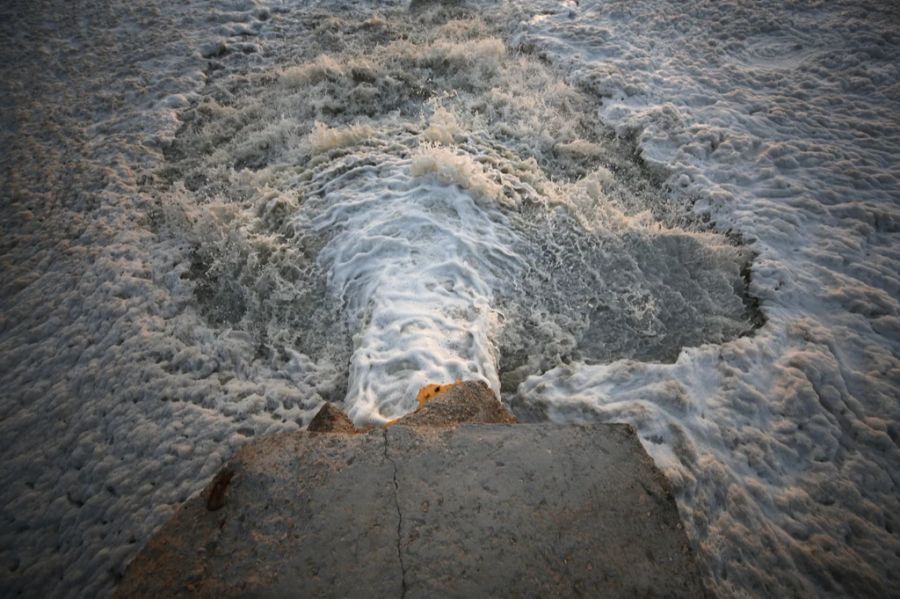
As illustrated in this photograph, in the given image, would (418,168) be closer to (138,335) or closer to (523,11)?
(138,335)

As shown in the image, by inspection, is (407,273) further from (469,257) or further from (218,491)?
(218,491)

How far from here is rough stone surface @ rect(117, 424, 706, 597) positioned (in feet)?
5.28

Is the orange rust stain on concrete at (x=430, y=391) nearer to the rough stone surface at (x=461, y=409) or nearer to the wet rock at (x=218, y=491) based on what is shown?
the rough stone surface at (x=461, y=409)

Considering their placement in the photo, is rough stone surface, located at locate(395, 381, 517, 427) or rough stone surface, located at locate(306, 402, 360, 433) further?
rough stone surface, located at locate(306, 402, 360, 433)

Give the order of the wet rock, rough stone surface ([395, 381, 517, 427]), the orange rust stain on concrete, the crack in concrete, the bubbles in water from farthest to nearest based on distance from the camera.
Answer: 1. the bubbles in water
2. the orange rust stain on concrete
3. rough stone surface ([395, 381, 517, 427])
4. the wet rock
5. the crack in concrete

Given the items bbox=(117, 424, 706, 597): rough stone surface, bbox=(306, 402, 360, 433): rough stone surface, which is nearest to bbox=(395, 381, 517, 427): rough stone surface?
bbox=(117, 424, 706, 597): rough stone surface

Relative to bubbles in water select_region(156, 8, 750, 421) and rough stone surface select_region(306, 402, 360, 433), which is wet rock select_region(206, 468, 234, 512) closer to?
rough stone surface select_region(306, 402, 360, 433)

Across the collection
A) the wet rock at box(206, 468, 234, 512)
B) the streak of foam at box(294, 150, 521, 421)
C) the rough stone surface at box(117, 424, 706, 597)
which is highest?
the rough stone surface at box(117, 424, 706, 597)

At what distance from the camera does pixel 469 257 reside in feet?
12.2

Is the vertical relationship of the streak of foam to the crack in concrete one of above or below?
below

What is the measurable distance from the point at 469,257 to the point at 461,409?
162cm

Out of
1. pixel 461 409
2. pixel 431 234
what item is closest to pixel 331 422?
pixel 461 409

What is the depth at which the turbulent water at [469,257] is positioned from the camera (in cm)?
248

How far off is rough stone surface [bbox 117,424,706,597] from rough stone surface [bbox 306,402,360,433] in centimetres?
31
